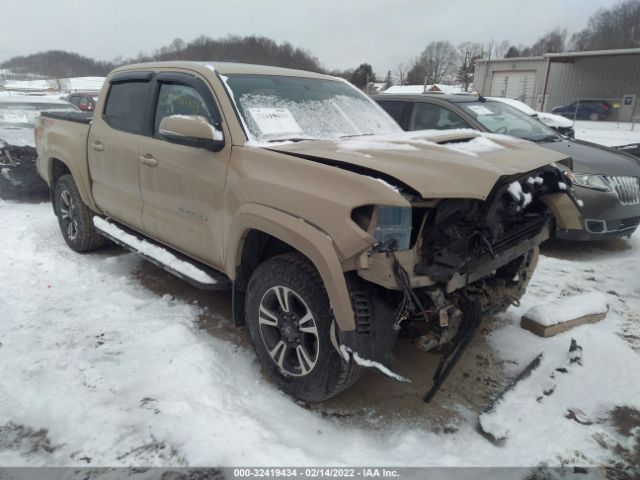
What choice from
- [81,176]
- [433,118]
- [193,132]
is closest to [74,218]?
[81,176]

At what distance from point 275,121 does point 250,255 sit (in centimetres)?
94

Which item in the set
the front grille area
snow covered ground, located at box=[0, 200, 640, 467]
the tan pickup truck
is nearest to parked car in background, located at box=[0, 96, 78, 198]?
snow covered ground, located at box=[0, 200, 640, 467]

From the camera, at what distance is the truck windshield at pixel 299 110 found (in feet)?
10.2

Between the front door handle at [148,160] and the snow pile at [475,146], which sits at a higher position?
the snow pile at [475,146]

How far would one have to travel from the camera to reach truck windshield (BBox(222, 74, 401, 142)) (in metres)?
3.12

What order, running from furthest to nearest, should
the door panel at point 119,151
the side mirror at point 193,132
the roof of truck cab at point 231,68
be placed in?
1. the door panel at point 119,151
2. the roof of truck cab at point 231,68
3. the side mirror at point 193,132

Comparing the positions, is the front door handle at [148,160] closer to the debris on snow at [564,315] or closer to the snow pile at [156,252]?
the snow pile at [156,252]

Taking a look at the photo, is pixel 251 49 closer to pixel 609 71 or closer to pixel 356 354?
pixel 609 71

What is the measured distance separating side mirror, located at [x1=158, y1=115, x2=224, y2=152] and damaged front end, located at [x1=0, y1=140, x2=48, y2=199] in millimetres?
5721

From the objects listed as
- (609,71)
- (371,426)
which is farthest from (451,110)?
(609,71)

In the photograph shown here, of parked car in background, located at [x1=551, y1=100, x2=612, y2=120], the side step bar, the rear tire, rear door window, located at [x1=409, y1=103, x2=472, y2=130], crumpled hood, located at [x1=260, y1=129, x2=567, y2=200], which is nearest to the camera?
crumpled hood, located at [x1=260, y1=129, x2=567, y2=200]

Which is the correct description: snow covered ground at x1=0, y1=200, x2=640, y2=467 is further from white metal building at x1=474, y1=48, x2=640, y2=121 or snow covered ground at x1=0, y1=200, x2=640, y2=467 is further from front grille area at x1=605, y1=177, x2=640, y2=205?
white metal building at x1=474, y1=48, x2=640, y2=121

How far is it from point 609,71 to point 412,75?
3526 cm

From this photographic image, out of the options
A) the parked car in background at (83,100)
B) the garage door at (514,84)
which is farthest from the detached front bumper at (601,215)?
the garage door at (514,84)
